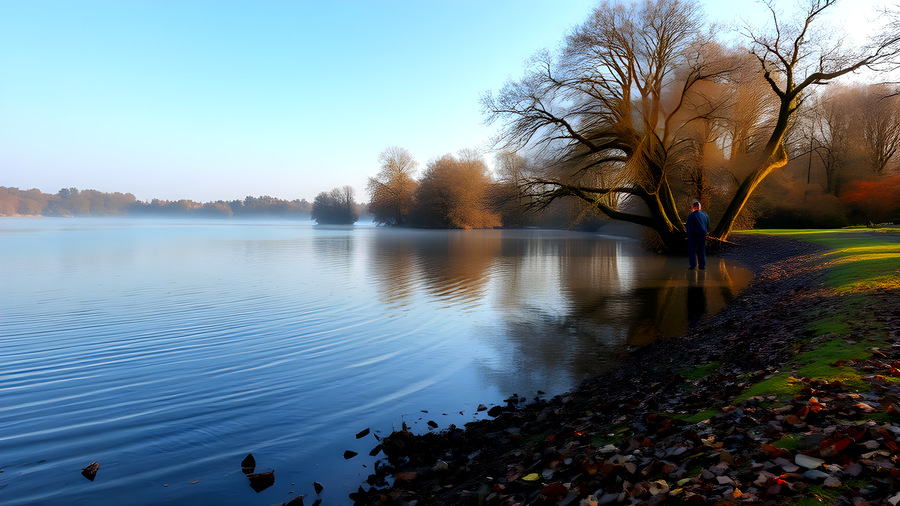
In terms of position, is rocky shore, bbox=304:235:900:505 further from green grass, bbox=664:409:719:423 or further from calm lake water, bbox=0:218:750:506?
calm lake water, bbox=0:218:750:506

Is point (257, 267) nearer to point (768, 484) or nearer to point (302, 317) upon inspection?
point (302, 317)

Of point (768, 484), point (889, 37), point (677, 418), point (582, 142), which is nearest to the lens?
point (768, 484)

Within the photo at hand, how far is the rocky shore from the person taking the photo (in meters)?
2.87

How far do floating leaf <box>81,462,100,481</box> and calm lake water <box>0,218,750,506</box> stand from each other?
0.18 feet

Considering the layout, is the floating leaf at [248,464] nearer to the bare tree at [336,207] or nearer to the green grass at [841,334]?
the green grass at [841,334]

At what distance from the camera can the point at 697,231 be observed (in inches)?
745

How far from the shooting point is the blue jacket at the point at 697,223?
1845 cm

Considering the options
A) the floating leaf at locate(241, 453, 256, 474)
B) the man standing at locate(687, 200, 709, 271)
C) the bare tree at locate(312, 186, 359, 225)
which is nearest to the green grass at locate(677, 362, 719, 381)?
the floating leaf at locate(241, 453, 256, 474)

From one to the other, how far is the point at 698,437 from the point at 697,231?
1744 cm

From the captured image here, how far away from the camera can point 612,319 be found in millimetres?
10914

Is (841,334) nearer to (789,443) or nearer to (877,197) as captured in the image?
(789,443)

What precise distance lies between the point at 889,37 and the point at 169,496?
29.5 metres

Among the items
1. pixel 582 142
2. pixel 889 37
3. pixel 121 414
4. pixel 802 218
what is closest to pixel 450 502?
pixel 121 414

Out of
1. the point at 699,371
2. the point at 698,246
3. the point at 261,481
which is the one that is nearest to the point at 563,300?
the point at 699,371
